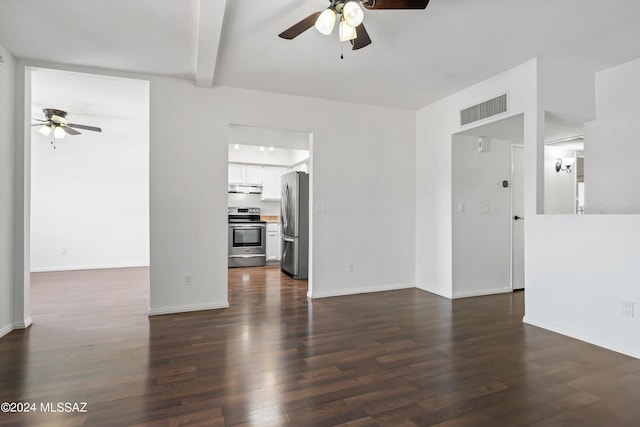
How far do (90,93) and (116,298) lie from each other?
2.66m

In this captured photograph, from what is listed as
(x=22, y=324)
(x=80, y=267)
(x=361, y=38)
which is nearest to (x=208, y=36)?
(x=361, y=38)

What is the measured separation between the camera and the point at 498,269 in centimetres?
464

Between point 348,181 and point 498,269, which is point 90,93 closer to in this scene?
point 348,181

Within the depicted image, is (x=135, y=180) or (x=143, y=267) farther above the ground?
(x=135, y=180)

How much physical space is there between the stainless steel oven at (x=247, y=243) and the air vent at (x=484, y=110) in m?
4.47

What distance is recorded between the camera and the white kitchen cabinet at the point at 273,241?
7.22 m

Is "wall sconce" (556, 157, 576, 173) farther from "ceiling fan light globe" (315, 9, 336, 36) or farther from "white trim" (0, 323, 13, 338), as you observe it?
"white trim" (0, 323, 13, 338)

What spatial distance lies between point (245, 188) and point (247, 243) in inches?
52.8

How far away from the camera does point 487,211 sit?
454 cm

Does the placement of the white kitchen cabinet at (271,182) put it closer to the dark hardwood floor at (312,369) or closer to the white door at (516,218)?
the dark hardwood floor at (312,369)

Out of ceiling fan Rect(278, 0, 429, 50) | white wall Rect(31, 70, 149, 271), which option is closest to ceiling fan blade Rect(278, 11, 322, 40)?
ceiling fan Rect(278, 0, 429, 50)

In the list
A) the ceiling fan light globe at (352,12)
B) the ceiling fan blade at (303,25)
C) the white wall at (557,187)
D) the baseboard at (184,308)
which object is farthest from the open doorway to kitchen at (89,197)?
the white wall at (557,187)

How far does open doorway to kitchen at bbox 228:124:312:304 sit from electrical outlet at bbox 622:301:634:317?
121 inches

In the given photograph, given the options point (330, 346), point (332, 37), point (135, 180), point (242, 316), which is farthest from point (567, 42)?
point (135, 180)
